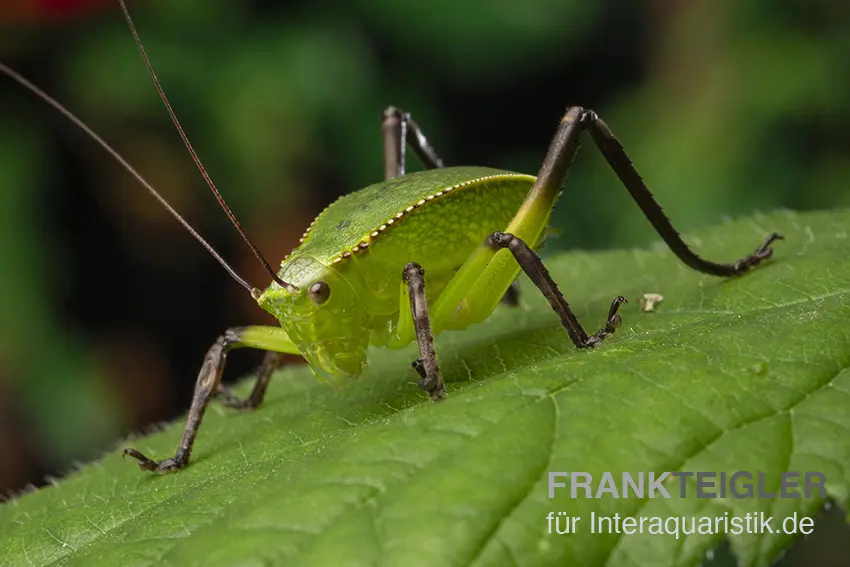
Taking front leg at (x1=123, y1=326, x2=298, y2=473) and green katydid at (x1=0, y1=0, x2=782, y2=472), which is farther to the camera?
front leg at (x1=123, y1=326, x2=298, y2=473)

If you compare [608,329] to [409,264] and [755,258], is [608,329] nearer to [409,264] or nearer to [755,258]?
[409,264]

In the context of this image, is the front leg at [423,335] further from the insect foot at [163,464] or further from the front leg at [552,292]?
the insect foot at [163,464]

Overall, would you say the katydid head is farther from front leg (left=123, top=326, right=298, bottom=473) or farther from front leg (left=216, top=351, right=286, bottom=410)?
front leg (left=216, top=351, right=286, bottom=410)

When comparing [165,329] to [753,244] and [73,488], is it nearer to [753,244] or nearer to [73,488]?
[73,488]

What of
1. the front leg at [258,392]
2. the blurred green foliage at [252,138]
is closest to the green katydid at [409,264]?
the front leg at [258,392]

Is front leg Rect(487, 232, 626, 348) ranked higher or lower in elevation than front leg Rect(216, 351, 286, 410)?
higher

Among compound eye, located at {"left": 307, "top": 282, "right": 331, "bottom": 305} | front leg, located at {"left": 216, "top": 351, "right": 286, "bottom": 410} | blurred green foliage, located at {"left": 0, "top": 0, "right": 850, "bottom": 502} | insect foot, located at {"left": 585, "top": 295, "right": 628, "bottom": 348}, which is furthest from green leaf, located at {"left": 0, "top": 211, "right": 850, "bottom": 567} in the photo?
blurred green foliage, located at {"left": 0, "top": 0, "right": 850, "bottom": 502}

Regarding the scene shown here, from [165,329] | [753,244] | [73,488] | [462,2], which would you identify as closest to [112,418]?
[165,329]
